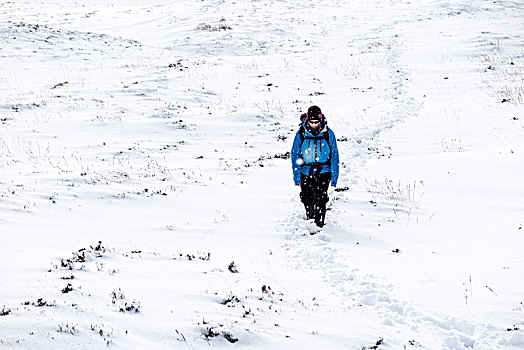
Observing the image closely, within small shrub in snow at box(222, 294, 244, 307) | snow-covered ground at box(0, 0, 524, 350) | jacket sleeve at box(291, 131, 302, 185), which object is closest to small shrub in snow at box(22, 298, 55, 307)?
snow-covered ground at box(0, 0, 524, 350)

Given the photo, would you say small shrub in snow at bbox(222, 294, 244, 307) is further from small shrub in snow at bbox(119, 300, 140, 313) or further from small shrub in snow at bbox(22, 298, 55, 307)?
small shrub in snow at bbox(22, 298, 55, 307)

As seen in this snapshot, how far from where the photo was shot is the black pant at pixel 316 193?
7645 mm

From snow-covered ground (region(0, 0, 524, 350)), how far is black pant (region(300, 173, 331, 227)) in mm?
322

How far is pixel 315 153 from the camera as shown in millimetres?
7363

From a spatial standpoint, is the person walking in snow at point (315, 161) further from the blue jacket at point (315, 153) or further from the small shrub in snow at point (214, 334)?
the small shrub in snow at point (214, 334)

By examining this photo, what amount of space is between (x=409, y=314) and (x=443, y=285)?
3.00ft

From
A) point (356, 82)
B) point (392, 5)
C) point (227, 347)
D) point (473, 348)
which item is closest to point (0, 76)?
point (356, 82)

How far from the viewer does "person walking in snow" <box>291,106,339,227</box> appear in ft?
23.7

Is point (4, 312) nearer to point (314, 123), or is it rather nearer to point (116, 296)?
point (116, 296)

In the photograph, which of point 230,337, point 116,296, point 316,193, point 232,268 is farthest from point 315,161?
point 116,296

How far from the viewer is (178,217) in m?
8.27

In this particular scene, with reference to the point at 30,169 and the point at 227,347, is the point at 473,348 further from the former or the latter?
the point at 30,169

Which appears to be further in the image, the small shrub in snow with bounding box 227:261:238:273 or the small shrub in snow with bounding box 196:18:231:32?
the small shrub in snow with bounding box 196:18:231:32

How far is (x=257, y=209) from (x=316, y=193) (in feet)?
5.19
